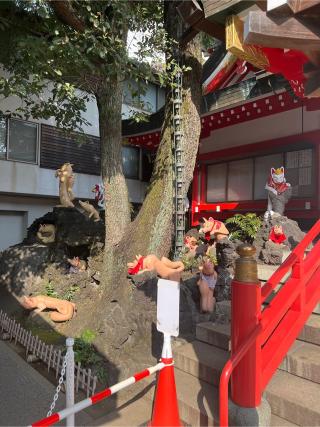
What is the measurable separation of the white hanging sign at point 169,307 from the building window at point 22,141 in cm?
1090

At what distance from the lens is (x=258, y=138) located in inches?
339

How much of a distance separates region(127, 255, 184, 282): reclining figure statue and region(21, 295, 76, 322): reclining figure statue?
1402 mm

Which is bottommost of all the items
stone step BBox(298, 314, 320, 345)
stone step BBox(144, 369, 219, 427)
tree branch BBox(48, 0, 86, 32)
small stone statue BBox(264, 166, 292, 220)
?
stone step BBox(144, 369, 219, 427)

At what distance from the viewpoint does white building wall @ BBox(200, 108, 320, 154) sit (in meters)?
7.75

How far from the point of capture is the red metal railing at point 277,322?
8.15 ft

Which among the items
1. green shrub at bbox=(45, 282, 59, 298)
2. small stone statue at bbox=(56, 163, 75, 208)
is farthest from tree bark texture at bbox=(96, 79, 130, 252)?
small stone statue at bbox=(56, 163, 75, 208)

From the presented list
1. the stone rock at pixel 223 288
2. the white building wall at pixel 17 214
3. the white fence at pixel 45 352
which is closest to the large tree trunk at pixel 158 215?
the white fence at pixel 45 352

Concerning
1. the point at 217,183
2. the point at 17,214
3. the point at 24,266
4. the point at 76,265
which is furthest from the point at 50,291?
the point at 17,214

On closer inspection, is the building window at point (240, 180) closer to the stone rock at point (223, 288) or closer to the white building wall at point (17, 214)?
the stone rock at point (223, 288)

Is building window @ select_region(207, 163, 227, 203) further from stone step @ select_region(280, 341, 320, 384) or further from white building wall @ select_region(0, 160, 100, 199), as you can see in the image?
stone step @ select_region(280, 341, 320, 384)

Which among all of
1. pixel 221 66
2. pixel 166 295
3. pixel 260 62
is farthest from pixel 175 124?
pixel 221 66

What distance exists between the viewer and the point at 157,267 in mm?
5000

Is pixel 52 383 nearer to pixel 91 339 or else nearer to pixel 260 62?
pixel 91 339

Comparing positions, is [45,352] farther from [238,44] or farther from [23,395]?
[238,44]
